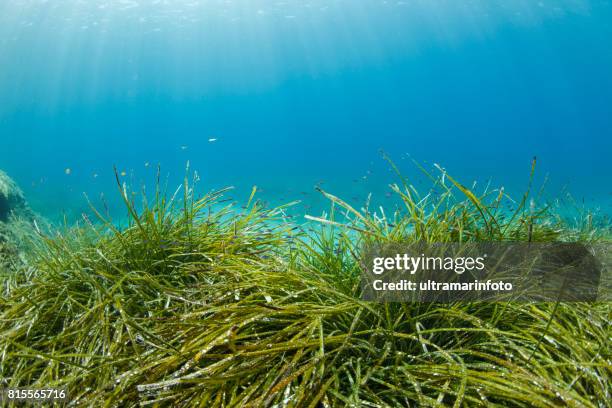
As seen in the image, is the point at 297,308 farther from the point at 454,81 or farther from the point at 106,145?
the point at 106,145

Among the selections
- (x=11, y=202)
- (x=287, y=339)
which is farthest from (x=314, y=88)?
(x=287, y=339)

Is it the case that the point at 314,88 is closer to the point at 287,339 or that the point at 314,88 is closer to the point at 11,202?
the point at 11,202

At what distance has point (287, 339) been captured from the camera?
1789 millimetres

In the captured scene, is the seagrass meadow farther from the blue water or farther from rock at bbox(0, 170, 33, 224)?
the blue water

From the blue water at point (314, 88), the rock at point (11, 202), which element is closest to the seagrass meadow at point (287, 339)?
the rock at point (11, 202)

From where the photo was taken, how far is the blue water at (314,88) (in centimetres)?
4941

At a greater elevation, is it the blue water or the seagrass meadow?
the seagrass meadow

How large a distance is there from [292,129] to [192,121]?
27.9 m

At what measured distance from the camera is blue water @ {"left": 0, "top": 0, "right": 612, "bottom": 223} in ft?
162

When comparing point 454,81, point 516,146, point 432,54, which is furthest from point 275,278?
point 516,146

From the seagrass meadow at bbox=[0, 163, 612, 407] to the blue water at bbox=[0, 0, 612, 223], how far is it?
95.4 ft

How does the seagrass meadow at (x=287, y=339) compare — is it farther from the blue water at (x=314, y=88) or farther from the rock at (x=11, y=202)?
the blue water at (x=314, y=88)

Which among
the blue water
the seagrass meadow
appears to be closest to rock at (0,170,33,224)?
the seagrass meadow

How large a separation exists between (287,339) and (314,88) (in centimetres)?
10677
